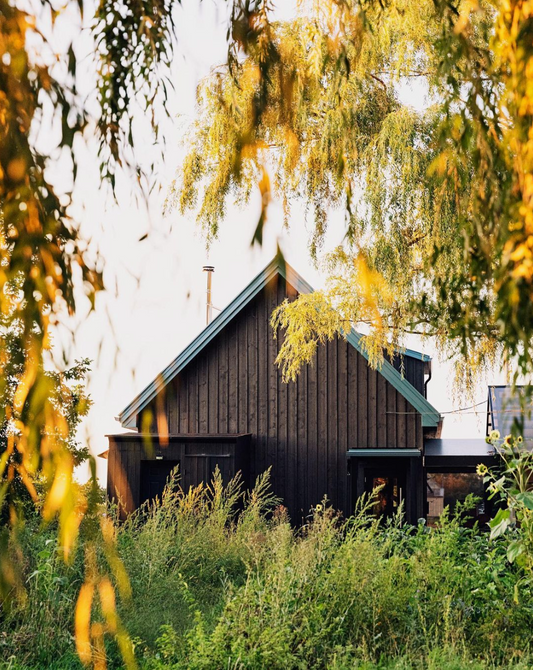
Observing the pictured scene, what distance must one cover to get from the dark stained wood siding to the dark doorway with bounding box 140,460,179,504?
103cm

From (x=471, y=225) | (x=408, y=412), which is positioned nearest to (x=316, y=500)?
(x=408, y=412)

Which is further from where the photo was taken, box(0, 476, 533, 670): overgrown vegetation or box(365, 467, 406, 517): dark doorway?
box(365, 467, 406, 517): dark doorway

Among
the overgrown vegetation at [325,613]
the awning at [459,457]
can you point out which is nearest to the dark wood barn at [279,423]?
the awning at [459,457]

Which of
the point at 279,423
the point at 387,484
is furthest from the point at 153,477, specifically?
the point at 387,484

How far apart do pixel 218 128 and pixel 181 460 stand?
6193mm

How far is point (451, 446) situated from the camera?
17.3 metres

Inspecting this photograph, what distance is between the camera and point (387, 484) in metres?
15.9

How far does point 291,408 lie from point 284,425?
0.37 metres

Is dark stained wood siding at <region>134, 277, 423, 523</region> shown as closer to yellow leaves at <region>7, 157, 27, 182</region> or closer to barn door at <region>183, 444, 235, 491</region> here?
barn door at <region>183, 444, 235, 491</region>

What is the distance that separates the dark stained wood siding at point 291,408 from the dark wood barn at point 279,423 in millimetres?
20

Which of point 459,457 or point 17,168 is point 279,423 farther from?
point 17,168

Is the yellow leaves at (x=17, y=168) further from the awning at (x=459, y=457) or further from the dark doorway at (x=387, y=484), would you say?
the dark doorway at (x=387, y=484)

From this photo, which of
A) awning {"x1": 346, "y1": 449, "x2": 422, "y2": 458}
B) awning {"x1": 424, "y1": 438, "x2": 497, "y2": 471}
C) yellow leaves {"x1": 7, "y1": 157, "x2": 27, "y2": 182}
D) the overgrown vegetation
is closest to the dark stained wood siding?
awning {"x1": 346, "y1": 449, "x2": 422, "y2": 458}

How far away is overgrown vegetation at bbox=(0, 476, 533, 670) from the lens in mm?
5043
